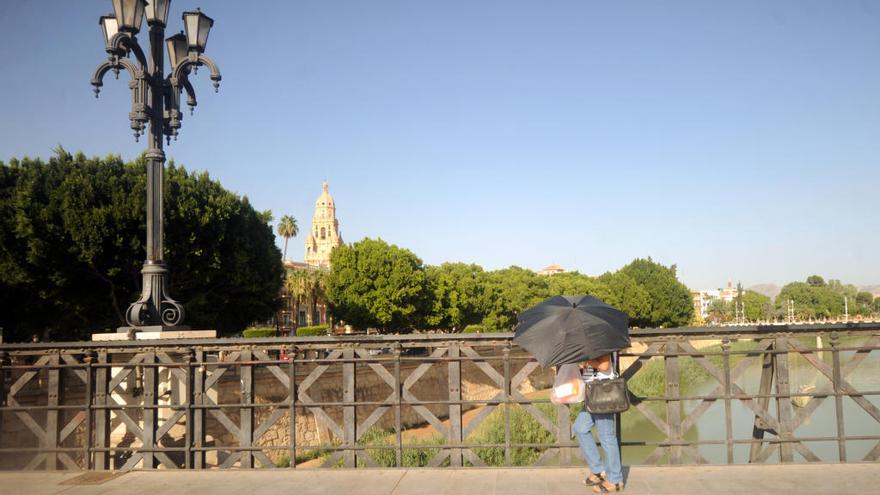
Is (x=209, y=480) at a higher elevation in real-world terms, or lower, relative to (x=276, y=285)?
lower

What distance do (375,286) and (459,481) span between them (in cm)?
4153

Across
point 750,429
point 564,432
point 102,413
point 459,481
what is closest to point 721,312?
point 750,429

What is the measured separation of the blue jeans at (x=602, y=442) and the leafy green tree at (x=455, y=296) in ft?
148

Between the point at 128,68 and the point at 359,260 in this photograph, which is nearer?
the point at 128,68

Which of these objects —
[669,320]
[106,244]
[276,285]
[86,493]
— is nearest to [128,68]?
[86,493]

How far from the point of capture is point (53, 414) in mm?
7066

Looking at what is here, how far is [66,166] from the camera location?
25.8 metres

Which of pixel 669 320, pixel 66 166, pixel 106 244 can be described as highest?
pixel 66 166

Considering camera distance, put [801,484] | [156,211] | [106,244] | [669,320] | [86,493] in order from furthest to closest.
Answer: [669,320] < [106,244] < [156,211] < [86,493] < [801,484]

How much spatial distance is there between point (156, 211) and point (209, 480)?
4220mm

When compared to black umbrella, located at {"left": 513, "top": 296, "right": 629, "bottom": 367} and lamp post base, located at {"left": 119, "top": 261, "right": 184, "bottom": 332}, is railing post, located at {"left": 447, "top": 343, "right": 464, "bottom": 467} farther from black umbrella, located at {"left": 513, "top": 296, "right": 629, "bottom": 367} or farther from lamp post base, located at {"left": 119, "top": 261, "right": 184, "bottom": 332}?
lamp post base, located at {"left": 119, "top": 261, "right": 184, "bottom": 332}

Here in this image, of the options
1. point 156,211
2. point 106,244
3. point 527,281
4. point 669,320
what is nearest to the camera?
point 156,211

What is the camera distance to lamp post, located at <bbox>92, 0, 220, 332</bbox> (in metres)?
9.10

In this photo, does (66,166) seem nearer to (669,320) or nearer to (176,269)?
(176,269)
